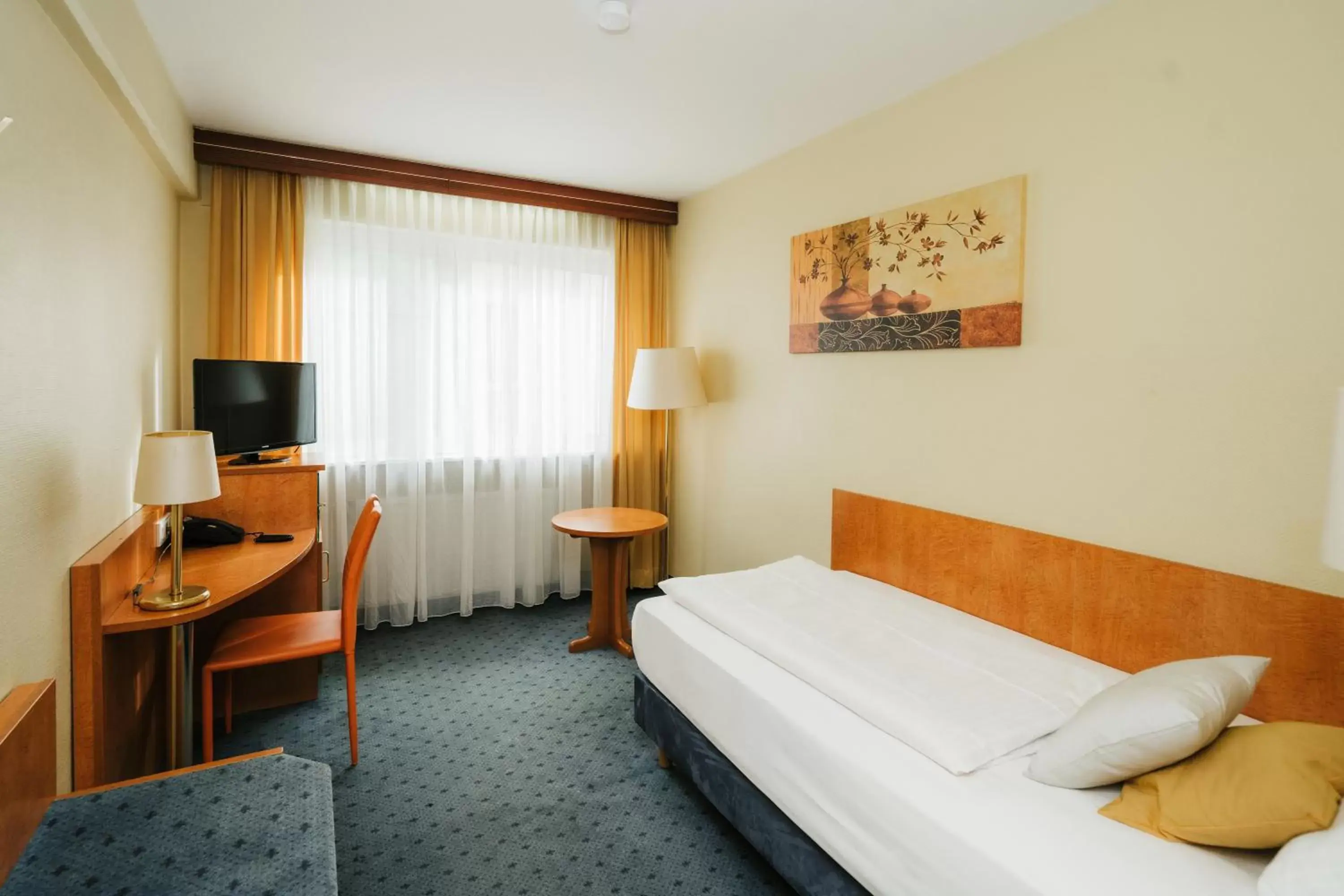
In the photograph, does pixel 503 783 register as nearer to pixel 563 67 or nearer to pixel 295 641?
pixel 295 641

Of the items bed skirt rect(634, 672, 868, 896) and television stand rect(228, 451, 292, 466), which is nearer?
bed skirt rect(634, 672, 868, 896)

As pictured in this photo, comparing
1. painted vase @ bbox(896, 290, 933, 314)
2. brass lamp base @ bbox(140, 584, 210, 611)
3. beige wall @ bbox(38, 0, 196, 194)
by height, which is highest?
beige wall @ bbox(38, 0, 196, 194)

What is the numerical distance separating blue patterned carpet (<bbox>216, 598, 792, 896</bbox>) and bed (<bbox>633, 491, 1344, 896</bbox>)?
18cm

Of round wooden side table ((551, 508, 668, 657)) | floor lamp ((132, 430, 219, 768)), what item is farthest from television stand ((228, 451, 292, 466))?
round wooden side table ((551, 508, 668, 657))

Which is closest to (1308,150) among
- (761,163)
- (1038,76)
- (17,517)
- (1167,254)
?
(1167,254)

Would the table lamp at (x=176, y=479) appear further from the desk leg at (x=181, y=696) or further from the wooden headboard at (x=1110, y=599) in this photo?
the wooden headboard at (x=1110, y=599)

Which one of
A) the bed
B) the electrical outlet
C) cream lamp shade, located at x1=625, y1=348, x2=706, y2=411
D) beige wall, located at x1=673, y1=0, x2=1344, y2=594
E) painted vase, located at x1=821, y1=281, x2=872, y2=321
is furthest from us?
cream lamp shade, located at x1=625, y1=348, x2=706, y2=411

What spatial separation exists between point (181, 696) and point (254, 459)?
1.24 m

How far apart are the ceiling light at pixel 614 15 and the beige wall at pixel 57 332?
142 centimetres

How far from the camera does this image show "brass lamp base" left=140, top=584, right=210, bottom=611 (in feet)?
6.57

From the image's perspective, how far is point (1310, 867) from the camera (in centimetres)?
108

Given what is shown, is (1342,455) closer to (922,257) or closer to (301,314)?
(922,257)

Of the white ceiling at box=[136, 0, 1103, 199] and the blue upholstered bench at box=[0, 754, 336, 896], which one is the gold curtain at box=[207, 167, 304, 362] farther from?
the blue upholstered bench at box=[0, 754, 336, 896]

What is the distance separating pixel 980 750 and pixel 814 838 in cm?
46
